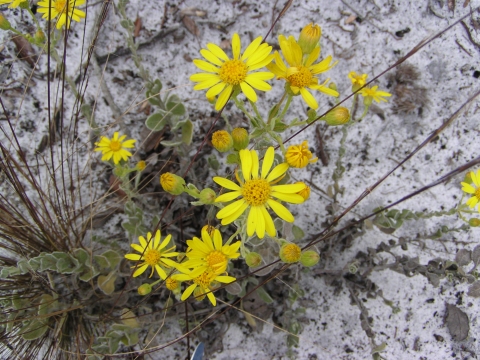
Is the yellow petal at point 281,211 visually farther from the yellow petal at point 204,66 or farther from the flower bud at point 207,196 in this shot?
the yellow petal at point 204,66

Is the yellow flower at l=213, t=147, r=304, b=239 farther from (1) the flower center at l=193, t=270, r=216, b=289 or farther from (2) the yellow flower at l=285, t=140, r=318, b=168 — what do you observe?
(1) the flower center at l=193, t=270, r=216, b=289

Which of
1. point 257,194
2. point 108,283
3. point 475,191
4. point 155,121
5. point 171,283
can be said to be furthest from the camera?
point 155,121

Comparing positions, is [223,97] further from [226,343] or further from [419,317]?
[419,317]

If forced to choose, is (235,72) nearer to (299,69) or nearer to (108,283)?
(299,69)

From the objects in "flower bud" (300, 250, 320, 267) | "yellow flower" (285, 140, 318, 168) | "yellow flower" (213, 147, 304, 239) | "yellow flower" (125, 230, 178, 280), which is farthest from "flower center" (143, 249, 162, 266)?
"yellow flower" (285, 140, 318, 168)

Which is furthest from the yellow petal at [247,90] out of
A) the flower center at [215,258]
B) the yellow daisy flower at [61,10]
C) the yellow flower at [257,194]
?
the yellow daisy flower at [61,10]

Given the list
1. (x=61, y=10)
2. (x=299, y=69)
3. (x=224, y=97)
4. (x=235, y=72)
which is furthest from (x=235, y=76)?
(x=61, y=10)
